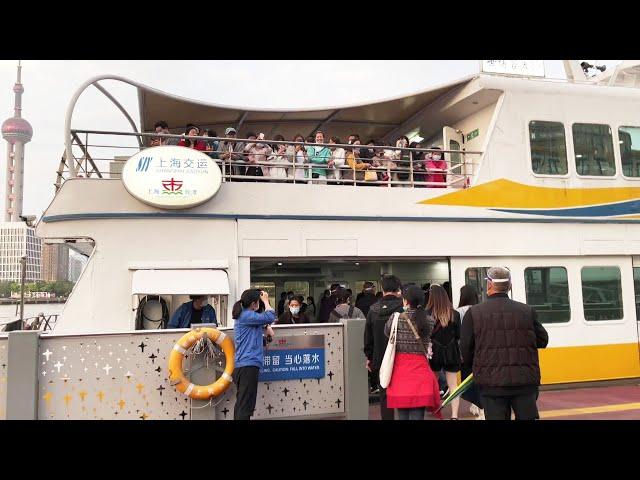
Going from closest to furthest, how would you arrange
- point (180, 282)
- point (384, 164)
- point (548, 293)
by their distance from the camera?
point (180, 282), point (548, 293), point (384, 164)

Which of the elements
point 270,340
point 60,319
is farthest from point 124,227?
point 270,340

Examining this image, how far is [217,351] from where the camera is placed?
6305 millimetres

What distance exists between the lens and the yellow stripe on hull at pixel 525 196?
960 centimetres

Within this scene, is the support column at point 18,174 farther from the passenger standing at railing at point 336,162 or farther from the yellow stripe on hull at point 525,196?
the yellow stripe on hull at point 525,196

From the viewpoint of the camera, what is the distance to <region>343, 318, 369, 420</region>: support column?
265 inches

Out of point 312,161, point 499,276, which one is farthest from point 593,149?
point 499,276

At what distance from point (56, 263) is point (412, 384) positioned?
1334cm

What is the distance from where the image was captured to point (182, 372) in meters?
6.12

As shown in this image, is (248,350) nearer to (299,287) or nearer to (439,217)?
(439,217)

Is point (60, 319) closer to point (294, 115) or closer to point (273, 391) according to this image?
point (273, 391)

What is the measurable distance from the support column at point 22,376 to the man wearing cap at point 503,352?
4.36 meters

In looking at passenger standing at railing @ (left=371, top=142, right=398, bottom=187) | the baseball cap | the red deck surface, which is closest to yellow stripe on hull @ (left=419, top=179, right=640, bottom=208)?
passenger standing at railing @ (left=371, top=142, right=398, bottom=187)

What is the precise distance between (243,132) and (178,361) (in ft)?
23.5

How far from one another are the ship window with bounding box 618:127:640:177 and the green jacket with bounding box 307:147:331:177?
18.5 feet
